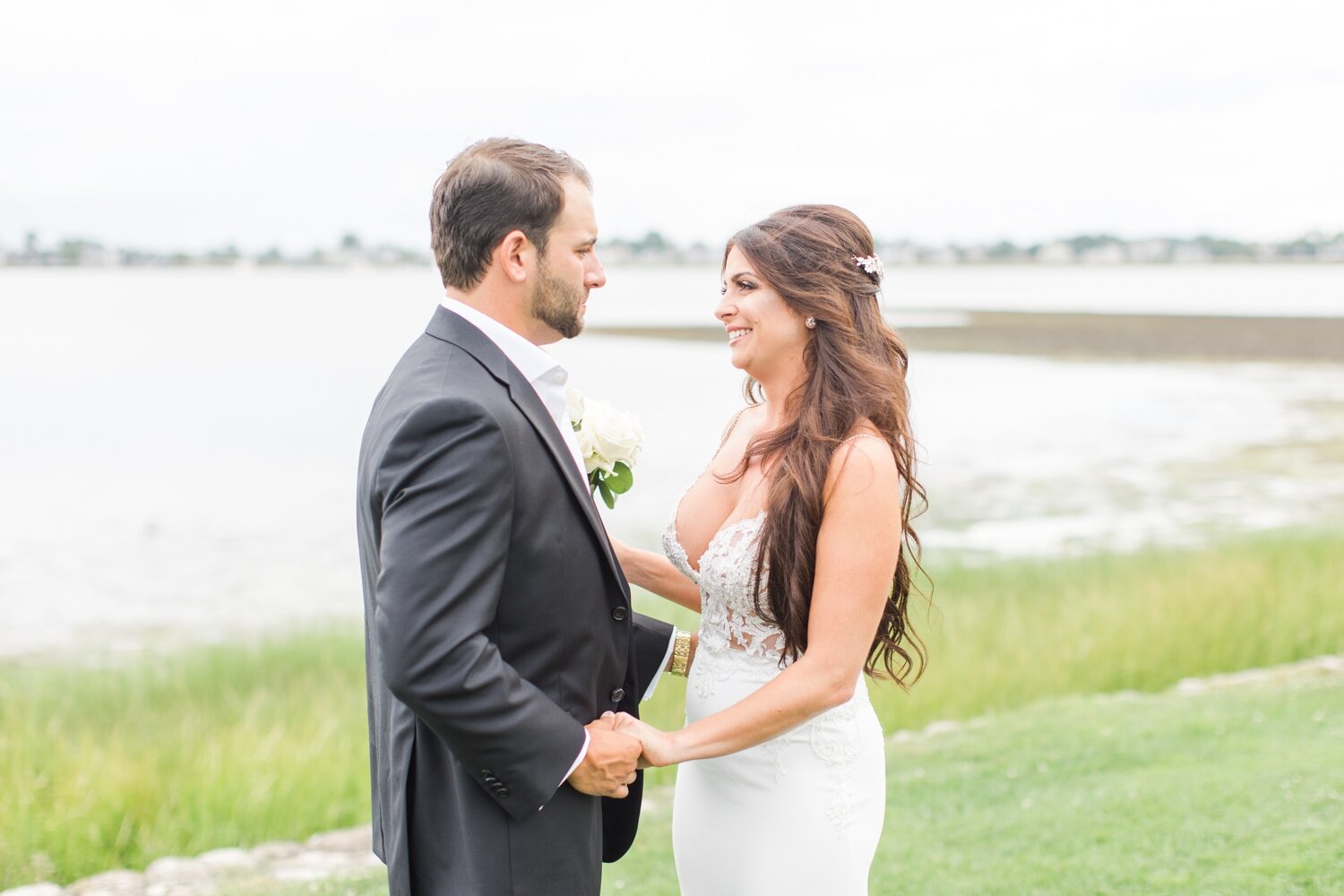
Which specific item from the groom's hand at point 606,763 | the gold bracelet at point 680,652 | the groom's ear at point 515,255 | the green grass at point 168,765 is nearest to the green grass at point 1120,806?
the green grass at point 168,765

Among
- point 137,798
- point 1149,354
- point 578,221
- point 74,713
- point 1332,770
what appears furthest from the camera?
point 1149,354

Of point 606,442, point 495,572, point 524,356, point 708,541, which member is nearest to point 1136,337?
point 708,541

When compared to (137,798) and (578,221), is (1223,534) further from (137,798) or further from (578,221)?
(578,221)

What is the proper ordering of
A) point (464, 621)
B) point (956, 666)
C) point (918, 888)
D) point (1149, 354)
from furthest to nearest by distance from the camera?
point (1149, 354) < point (956, 666) < point (918, 888) < point (464, 621)

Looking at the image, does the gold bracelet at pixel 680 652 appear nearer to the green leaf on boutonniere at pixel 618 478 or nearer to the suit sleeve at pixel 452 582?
the green leaf on boutonniere at pixel 618 478

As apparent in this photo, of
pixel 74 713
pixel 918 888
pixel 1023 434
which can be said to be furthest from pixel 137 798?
pixel 1023 434

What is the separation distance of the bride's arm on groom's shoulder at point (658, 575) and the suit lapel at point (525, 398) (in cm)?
95

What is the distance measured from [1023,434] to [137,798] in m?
21.5

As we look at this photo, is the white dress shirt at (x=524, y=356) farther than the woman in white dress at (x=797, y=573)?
No

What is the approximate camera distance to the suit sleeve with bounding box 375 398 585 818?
2.60m

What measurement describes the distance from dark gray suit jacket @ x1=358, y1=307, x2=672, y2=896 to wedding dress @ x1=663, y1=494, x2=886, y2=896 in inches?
17.9

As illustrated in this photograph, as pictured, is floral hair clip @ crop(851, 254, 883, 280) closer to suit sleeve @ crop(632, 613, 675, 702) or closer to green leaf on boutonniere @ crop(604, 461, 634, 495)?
green leaf on boutonniere @ crop(604, 461, 634, 495)

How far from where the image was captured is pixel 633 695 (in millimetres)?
3303

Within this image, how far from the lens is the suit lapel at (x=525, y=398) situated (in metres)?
2.88
